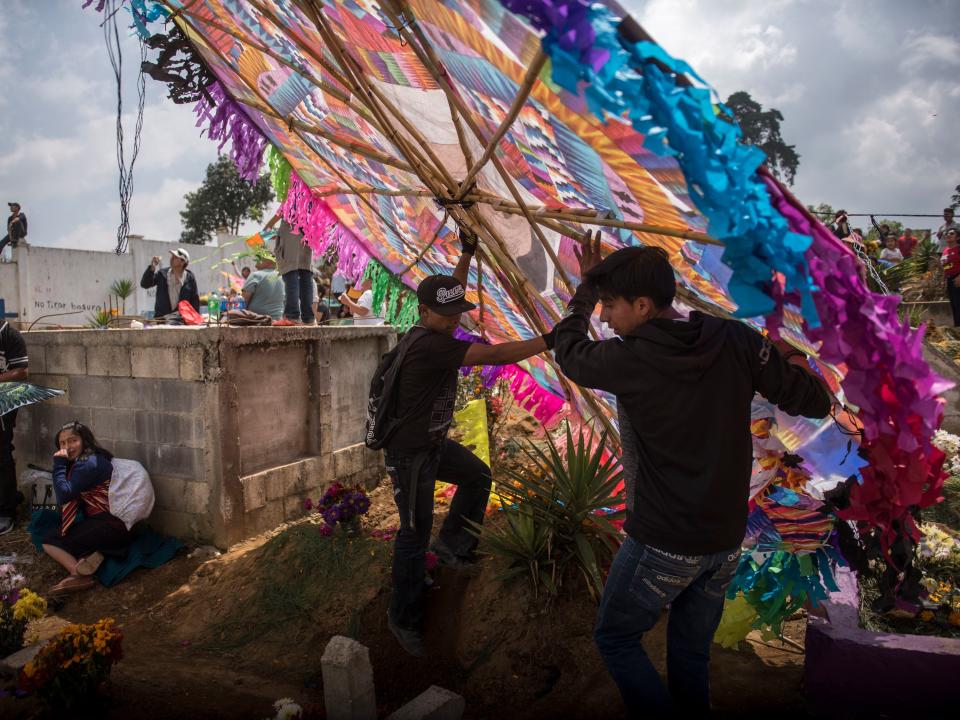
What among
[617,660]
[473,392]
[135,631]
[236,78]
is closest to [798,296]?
[617,660]

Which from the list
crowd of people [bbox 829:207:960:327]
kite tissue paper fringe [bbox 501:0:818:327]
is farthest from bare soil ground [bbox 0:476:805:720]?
crowd of people [bbox 829:207:960:327]

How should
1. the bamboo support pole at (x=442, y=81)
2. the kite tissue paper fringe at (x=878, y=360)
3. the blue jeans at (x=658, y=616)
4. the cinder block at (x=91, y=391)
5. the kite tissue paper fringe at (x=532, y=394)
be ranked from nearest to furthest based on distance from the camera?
Result: the kite tissue paper fringe at (x=878, y=360), the blue jeans at (x=658, y=616), the bamboo support pole at (x=442, y=81), the kite tissue paper fringe at (x=532, y=394), the cinder block at (x=91, y=391)

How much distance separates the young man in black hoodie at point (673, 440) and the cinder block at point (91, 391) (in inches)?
205

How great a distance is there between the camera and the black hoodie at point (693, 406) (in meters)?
2.04

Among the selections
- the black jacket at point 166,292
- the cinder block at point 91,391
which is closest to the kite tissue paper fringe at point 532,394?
the cinder block at point 91,391

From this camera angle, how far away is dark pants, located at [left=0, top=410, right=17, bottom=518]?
6.52 m

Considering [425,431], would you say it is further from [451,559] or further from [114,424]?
[114,424]

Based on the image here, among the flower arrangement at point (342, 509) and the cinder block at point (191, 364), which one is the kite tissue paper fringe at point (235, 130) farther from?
the flower arrangement at point (342, 509)

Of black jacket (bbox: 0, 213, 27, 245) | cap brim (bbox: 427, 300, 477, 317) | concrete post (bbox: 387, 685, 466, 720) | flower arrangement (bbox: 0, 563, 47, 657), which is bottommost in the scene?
flower arrangement (bbox: 0, 563, 47, 657)

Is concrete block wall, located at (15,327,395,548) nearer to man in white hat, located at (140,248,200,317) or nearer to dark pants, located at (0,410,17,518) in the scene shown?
dark pants, located at (0,410,17,518)

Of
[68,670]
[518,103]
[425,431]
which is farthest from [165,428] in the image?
[518,103]

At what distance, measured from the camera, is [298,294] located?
7008mm

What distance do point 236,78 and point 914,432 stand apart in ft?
12.9

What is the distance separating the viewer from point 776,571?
9.86 ft
